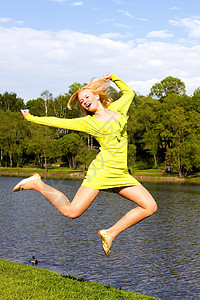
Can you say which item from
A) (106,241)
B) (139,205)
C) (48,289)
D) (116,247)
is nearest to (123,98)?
(139,205)

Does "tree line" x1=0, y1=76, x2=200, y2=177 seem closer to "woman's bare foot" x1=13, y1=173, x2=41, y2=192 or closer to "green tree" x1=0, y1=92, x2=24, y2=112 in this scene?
"green tree" x1=0, y1=92, x2=24, y2=112

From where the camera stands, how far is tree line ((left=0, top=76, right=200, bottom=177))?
60250 millimetres

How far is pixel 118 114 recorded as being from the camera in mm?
5945

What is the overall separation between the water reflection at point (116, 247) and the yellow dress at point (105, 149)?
388 centimetres

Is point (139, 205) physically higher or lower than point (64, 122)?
lower

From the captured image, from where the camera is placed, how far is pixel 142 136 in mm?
72875

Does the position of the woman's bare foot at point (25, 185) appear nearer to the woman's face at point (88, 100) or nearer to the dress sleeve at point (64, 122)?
the dress sleeve at point (64, 122)

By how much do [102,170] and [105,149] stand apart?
314 millimetres

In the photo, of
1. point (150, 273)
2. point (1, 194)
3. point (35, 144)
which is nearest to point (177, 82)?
point (35, 144)

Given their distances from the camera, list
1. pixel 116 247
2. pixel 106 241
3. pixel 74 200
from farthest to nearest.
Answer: pixel 116 247
pixel 106 241
pixel 74 200

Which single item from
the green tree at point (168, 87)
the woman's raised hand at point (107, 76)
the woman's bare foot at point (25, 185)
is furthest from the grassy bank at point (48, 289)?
the green tree at point (168, 87)

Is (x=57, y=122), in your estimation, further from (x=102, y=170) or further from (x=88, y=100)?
(x=102, y=170)

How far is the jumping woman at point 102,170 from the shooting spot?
18.1 ft

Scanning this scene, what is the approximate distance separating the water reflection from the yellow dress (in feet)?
12.7
